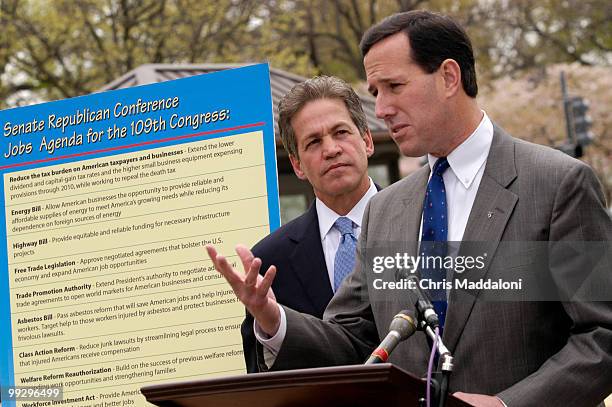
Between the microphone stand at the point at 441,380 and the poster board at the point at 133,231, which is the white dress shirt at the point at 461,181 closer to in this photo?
the microphone stand at the point at 441,380

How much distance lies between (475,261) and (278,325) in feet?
2.26

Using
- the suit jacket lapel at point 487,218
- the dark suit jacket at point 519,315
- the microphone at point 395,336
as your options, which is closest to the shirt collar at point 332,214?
the dark suit jacket at point 519,315

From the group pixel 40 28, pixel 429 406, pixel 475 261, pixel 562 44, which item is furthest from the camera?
pixel 562 44

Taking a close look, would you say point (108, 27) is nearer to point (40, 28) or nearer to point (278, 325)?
point (40, 28)

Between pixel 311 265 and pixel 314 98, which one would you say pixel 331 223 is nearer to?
pixel 311 265

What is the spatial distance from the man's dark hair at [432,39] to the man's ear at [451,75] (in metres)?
0.02

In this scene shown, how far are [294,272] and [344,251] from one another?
0.24 metres

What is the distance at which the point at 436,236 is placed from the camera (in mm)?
3664

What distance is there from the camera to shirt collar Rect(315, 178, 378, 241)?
197 inches

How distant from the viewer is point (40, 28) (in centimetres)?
2456

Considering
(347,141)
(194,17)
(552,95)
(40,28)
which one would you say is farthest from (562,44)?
(347,141)

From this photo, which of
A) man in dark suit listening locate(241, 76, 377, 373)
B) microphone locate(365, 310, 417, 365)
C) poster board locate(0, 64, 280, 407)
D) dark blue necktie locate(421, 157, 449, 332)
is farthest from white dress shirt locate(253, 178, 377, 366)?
microphone locate(365, 310, 417, 365)

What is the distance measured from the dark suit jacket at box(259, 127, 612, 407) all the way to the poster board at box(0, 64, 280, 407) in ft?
3.87

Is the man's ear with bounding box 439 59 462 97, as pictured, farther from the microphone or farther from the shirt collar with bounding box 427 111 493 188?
the microphone
